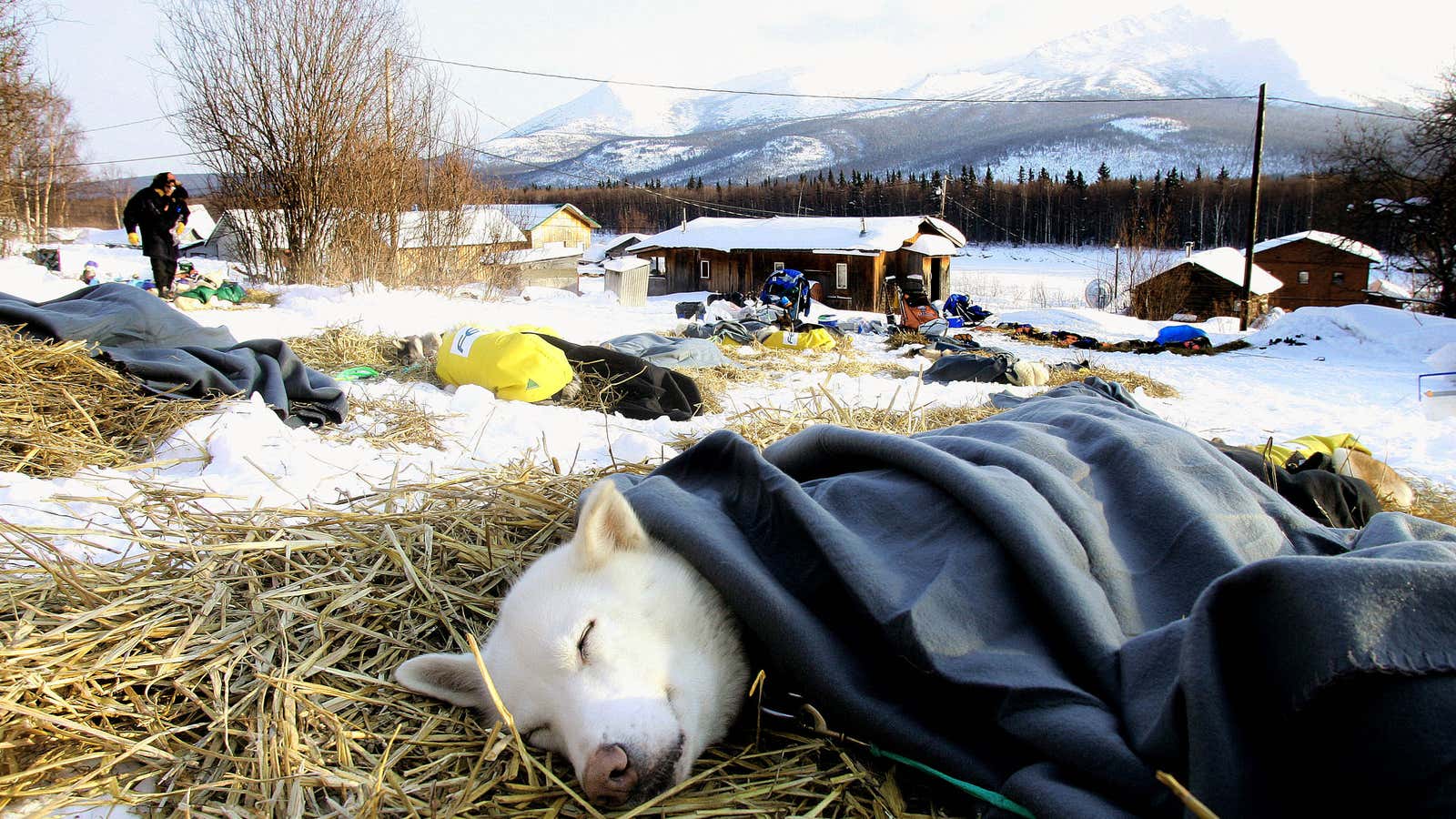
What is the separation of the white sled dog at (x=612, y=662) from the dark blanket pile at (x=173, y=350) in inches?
148

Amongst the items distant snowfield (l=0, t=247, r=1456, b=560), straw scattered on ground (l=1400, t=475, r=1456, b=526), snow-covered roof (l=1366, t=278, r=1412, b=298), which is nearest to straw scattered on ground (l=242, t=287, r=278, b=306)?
distant snowfield (l=0, t=247, r=1456, b=560)

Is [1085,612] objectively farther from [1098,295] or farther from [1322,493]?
[1098,295]

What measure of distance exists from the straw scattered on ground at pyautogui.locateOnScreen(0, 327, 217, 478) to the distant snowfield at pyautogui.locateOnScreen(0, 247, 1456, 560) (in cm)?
21

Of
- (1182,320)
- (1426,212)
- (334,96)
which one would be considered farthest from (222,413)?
(1182,320)

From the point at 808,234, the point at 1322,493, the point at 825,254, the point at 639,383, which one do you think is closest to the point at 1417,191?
the point at 825,254

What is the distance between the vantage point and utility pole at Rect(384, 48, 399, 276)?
19.5 meters

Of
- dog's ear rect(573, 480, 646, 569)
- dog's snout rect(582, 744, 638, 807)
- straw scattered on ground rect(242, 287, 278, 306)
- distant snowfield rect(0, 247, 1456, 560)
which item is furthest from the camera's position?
straw scattered on ground rect(242, 287, 278, 306)

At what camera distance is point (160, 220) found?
13.3 metres

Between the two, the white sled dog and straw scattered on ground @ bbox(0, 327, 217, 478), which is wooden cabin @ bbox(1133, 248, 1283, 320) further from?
the white sled dog

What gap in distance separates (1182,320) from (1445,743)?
41556mm

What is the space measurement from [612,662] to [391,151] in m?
21.4

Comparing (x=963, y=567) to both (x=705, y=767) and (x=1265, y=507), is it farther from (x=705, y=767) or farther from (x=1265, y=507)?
(x=1265, y=507)

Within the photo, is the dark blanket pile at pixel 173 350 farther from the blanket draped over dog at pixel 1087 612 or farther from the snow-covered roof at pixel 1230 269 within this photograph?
the snow-covered roof at pixel 1230 269

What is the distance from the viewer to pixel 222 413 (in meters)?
4.07
